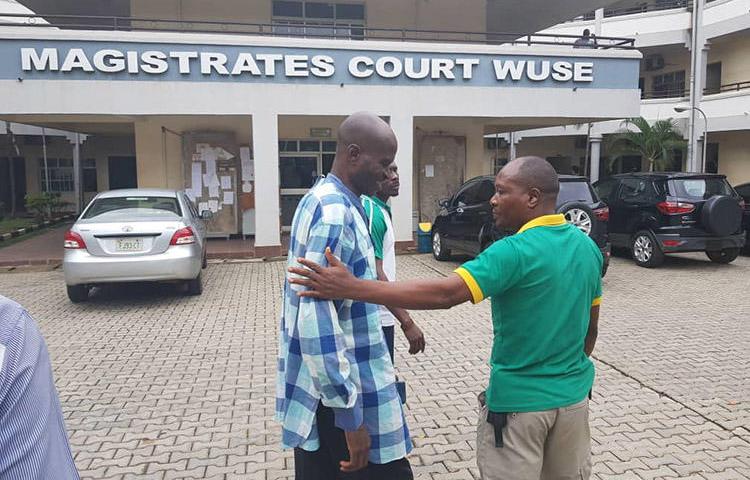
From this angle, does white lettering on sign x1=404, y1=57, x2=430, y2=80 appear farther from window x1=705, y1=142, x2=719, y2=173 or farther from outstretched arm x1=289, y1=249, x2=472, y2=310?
window x1=705, y1=142, x2=719, y2=173

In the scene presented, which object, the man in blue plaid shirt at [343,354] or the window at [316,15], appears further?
the window at [316,15]

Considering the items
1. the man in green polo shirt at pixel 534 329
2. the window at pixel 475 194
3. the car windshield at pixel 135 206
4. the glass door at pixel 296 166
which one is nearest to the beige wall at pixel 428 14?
the glass door at pixel 296 166

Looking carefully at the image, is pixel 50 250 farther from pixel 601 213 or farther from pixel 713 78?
pixel 713 78

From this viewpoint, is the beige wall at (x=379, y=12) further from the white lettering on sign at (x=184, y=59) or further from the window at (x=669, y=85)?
the window at (x=669, y=85)

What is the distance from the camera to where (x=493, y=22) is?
1812 cm

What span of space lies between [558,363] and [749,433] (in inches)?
107

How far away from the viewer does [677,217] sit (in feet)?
33.5

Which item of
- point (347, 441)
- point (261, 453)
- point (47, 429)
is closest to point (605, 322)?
point (261, 453)

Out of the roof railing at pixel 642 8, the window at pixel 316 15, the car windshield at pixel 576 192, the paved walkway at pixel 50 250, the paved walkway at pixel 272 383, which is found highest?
the roof railing at pixel 642 8

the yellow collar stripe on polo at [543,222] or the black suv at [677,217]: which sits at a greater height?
the yellow collar stripe on polo at [543,222]

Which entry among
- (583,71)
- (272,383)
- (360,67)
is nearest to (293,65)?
(360,67)

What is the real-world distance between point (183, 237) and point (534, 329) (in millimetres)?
6397

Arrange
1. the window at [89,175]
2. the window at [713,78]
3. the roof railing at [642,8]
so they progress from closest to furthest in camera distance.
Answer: the window at [89,175] → the window at [713,78] → the roof railing at [642,8]

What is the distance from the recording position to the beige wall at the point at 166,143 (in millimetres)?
13633
